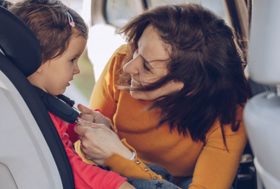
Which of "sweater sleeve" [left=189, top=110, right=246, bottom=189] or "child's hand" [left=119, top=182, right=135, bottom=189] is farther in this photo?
"sweater sleeve" [left=189, top=110, right=246, bottom=189]

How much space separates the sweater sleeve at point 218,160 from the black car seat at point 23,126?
0.44 meters

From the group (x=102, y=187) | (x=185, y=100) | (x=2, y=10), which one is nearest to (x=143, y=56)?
(x=185, y=100)

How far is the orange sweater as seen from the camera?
5.43ft

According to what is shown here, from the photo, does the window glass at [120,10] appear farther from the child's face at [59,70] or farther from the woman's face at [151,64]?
the child's face at [59,70]

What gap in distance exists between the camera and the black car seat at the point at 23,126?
1.29 meters

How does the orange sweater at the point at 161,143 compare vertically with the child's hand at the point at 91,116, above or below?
below

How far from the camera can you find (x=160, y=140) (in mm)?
1808

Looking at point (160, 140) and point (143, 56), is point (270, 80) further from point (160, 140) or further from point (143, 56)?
point (160, 140)

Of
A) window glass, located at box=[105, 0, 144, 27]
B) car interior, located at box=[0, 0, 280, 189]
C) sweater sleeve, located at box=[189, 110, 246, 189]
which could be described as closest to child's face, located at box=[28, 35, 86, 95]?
car interior, located at box=[0, 0, 280, 189]

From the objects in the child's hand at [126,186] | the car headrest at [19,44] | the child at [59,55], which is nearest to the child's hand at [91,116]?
the child at [59,55]

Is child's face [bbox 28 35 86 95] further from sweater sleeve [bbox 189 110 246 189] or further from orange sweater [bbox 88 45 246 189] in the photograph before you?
sweater sleeve [bbox 189 110 246 189]

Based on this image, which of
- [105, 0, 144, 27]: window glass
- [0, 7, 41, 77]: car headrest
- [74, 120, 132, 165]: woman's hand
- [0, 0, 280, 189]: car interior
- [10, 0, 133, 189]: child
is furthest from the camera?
[105, 0, 144, 27]: window glass

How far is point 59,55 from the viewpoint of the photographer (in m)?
1.52

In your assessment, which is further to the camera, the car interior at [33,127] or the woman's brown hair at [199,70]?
the woman's brown hair at [199,70]
